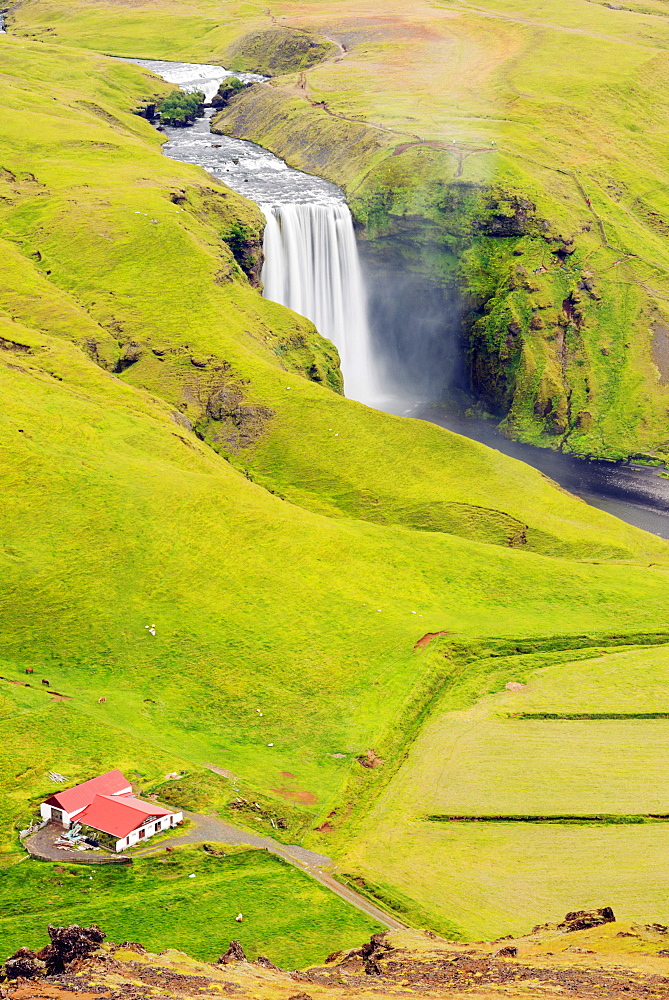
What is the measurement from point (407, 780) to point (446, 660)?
1701 cm

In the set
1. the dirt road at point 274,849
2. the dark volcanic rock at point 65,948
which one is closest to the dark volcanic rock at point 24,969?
the dark volcanic rock at point 65,948

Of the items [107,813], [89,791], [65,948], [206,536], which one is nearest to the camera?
[65,948]

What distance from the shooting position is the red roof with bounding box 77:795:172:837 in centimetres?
5972

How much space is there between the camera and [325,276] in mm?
169500

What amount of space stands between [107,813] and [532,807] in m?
27.6

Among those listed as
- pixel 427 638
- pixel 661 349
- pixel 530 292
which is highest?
pixel 530 292

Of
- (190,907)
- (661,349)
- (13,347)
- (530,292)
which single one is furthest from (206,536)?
(661,349)

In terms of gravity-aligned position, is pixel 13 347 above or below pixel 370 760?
above

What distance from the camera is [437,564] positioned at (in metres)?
104

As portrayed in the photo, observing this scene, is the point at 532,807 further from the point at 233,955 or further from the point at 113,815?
the point at 113,815

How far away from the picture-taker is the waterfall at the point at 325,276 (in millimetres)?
163375

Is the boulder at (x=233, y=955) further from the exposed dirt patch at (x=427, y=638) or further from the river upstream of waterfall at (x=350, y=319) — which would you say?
the river upstream of waterfall at (x=350, y=319)

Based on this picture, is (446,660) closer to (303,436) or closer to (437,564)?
(437,564)

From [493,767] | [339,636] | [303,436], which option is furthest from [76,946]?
[303,436]
